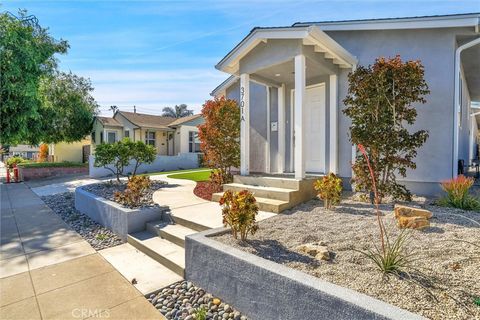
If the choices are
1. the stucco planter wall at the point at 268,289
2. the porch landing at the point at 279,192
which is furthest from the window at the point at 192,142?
the stucco planter wall at the point at 268,289

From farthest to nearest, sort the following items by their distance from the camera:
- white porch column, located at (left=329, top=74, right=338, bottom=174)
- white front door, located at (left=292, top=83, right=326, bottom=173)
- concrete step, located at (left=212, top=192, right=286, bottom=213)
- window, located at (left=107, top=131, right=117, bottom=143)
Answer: window, located at (left=107, top=131, right=117, bottom=143) < white front door, located at (left=292, top=83, right=326, bottom=173) < white porch column, located at (left=329, top=74, right=338, bottom=174) < concrete step, located at (left=212, top=192, right=286, bottom=213)

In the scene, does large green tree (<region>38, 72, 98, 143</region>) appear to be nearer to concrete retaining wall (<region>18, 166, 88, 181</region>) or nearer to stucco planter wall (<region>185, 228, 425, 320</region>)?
concrete retaining wall (<region>18, 166, 88, 181</region>)

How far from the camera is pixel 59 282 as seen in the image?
12.5ft

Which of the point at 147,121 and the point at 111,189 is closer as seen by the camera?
the point at 111,189

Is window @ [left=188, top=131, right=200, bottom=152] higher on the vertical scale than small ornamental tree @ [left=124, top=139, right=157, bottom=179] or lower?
higher

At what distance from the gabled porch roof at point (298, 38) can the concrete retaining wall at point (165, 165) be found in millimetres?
10478

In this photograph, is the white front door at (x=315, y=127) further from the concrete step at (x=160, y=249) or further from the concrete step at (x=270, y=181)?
the concrete step at (x=160, y=249)

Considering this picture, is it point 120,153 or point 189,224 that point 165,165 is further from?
point 189,224

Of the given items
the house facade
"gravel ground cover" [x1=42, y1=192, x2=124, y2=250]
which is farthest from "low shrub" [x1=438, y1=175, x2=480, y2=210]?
"gravel ground cover" [x1=42, y1=192, x2=124, y2=250]

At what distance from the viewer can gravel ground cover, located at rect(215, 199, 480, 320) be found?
2344 millimetres

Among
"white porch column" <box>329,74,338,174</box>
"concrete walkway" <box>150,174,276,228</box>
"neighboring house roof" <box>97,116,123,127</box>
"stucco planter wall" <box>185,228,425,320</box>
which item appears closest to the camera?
"stucco planter wall" <box>185,228,425,320</box>

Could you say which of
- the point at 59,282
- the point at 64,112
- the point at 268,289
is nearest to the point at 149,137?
the point at 64,112

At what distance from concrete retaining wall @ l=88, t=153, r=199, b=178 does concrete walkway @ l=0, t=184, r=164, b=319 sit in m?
9.12

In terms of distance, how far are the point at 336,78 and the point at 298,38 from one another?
1.86 metres
